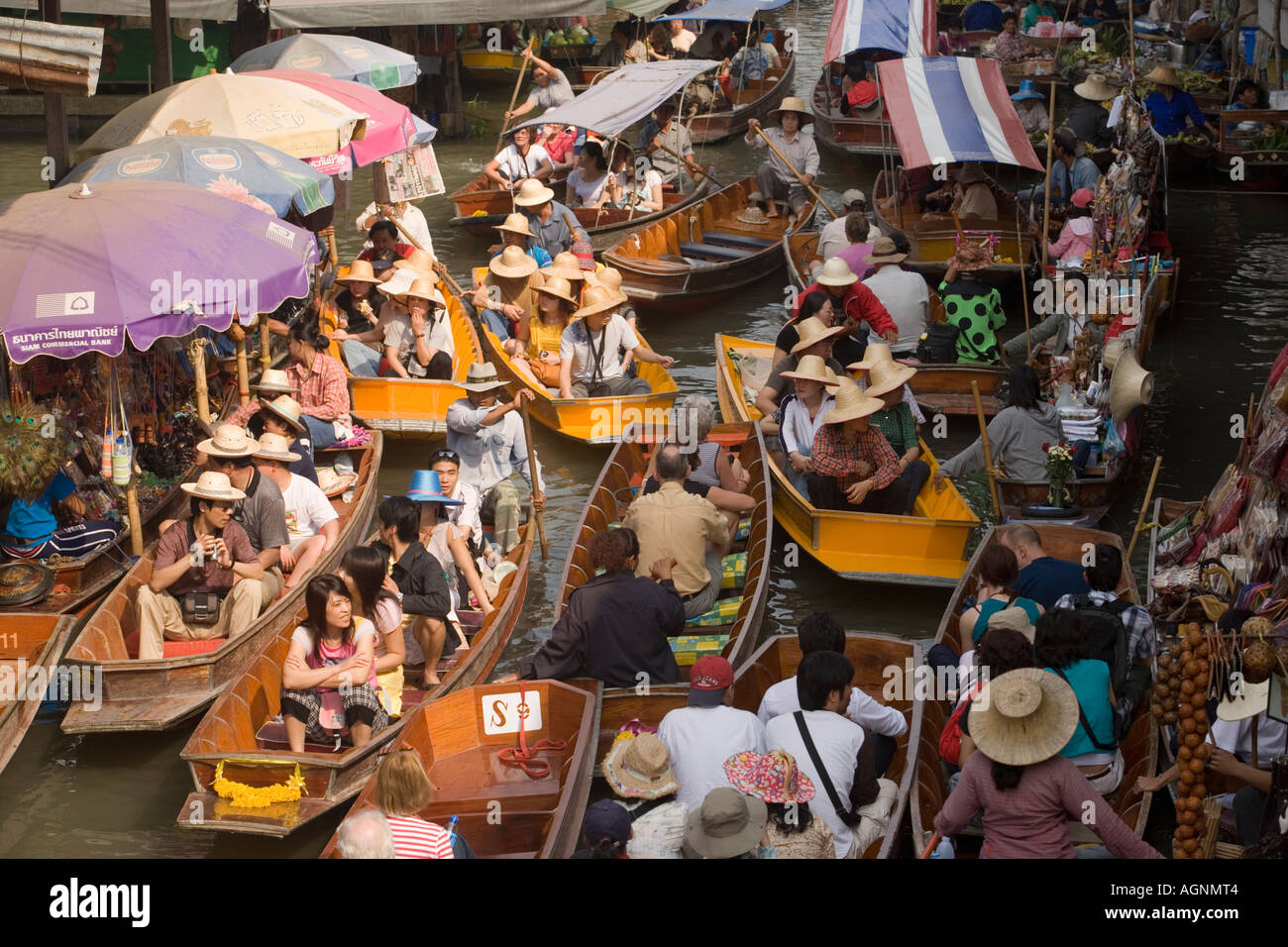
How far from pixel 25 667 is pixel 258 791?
1.93m

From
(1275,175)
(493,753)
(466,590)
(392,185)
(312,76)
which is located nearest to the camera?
(493,753)

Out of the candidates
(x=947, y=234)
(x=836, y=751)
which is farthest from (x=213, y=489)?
(x=947, y=234)

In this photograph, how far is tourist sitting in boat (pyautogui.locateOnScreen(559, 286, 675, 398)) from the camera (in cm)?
1237

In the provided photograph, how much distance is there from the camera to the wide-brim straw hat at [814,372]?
10.2 metres

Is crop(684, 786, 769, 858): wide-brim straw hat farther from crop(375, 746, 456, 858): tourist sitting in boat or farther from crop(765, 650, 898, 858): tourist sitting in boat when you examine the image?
crop(375, 746, 456, 858): tourist sitting in boat

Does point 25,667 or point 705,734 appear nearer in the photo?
point 705,734

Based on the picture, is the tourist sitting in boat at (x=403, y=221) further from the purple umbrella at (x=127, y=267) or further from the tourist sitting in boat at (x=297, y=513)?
the tourist sitting in boat at (x=297, y=513)

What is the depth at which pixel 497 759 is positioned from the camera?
7938 mm

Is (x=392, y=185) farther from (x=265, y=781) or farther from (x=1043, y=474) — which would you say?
(x=265, y=781)

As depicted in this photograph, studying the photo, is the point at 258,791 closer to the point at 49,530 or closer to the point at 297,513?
the point at 297,513

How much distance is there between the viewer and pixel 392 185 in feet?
51.7

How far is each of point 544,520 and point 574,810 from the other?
522cm

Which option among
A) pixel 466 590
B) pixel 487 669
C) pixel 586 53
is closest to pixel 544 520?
pixel 466 590

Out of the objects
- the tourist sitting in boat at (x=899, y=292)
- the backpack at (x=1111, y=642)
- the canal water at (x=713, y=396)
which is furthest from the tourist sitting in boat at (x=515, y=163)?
the backpack at (x=1111, y=642)
